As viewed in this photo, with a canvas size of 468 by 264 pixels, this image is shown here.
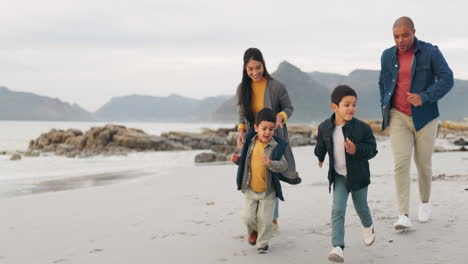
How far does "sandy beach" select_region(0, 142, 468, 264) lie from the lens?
3.65 meters

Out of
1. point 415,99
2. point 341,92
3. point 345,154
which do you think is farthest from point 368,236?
point 415,99

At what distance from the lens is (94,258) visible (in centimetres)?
367

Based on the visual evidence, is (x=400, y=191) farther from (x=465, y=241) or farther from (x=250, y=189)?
(x=250, y=189)

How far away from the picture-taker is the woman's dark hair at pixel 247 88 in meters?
4.39

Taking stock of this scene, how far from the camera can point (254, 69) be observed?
4395 millimetres

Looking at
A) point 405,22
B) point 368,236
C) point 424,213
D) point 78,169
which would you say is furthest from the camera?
point 78,169

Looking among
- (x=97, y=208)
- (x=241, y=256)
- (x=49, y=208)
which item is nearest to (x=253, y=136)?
(x=241, y=256)

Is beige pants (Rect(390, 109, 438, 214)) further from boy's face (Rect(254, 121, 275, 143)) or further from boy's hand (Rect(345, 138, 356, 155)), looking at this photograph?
boy's face (Rect(254, 121, 275, 143))

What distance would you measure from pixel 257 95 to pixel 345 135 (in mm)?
1269

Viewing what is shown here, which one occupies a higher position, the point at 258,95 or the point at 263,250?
the point at 258,95

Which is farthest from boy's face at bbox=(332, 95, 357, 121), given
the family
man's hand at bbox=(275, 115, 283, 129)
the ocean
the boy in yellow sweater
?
the ocean

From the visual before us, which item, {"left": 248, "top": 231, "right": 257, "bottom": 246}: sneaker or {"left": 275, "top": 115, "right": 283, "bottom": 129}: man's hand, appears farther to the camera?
{"left": 275, "top": 115, "right": 283, "bottom": 129}: man's hand

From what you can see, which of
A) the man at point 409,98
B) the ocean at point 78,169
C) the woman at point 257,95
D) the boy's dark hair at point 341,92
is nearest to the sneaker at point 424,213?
the man at point 409,98

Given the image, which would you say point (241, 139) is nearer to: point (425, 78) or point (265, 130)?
point (265, 130)
